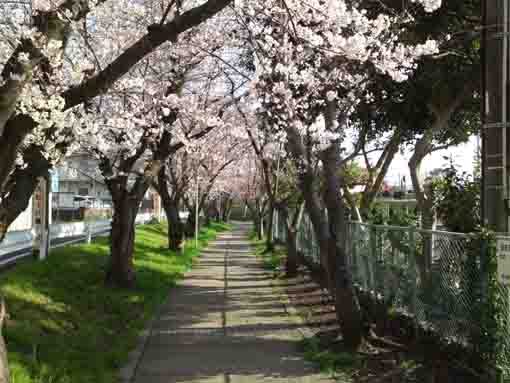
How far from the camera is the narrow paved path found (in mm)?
7562

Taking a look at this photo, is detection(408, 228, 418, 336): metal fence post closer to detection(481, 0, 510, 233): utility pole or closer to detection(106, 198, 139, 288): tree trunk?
detection(481, 0, 510, 233): utility pole

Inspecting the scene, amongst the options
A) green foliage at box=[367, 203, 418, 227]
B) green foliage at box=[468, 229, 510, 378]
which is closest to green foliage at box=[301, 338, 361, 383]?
green foliage at box=[468, 229, 510, 378]

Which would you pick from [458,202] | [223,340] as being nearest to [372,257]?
[458,202]

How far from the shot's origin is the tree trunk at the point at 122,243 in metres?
14.1

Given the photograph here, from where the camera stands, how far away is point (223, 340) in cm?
969

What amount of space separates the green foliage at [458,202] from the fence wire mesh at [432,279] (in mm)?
1003

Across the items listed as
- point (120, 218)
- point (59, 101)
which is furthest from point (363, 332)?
point (120, 218)

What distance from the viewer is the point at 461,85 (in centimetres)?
993

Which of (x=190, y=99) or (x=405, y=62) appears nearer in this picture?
(x=405, y=62)

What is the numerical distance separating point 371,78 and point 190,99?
5.52 metres

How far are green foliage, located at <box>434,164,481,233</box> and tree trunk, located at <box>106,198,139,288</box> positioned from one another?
732 centimetres

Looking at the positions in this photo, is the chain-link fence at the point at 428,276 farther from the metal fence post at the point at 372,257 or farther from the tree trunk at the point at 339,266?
the tree trunk at the point at 339,266

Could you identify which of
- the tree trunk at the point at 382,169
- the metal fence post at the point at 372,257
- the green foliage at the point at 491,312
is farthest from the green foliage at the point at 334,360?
the tree trunk at the point at 382,169

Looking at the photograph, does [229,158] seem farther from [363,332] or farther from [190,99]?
[363,332]
